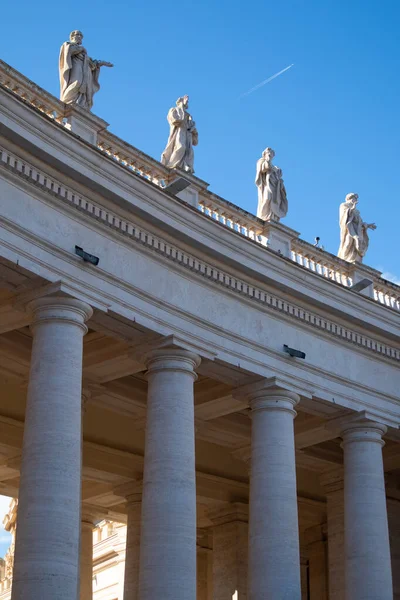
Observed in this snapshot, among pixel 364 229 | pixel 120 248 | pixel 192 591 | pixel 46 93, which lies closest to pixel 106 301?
pixel 120 248

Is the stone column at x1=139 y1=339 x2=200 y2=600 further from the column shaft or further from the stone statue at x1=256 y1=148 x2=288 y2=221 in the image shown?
the stone statue at x1=256 y1=148 x2=288 y2=221

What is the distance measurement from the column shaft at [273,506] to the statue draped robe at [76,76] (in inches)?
593

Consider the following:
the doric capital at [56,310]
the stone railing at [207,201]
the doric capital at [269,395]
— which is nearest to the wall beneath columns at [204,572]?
the stone railing at [207,201]

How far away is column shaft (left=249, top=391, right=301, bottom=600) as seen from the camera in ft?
142

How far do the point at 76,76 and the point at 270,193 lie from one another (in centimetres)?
1258

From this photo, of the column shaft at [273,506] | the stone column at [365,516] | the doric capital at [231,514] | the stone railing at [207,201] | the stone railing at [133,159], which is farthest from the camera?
the doric capital at [231,514]

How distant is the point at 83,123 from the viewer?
141 ft

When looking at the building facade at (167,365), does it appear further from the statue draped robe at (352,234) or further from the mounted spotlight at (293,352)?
the statue draped robe at (352,234)

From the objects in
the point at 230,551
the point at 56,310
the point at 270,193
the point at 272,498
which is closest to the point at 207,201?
the point at 270,193

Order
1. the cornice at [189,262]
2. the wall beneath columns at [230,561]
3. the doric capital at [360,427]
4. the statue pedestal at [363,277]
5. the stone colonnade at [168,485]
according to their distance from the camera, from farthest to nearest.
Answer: the wall beneath columns at [230,561] → the statue pedestal at [363,277] → the doric capital at [360,427] → the cornice at [189,262] → the stone colonnade at [168,485]

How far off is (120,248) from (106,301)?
263 centimetres

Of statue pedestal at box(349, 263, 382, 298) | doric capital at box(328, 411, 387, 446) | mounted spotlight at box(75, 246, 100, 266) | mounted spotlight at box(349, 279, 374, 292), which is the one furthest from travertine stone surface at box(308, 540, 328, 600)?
mounted spotlight at box(75, 246, 100, 266)

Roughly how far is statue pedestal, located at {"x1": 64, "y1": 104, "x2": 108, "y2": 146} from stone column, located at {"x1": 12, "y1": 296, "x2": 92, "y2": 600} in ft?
25.9

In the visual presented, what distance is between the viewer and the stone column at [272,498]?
4322cm
